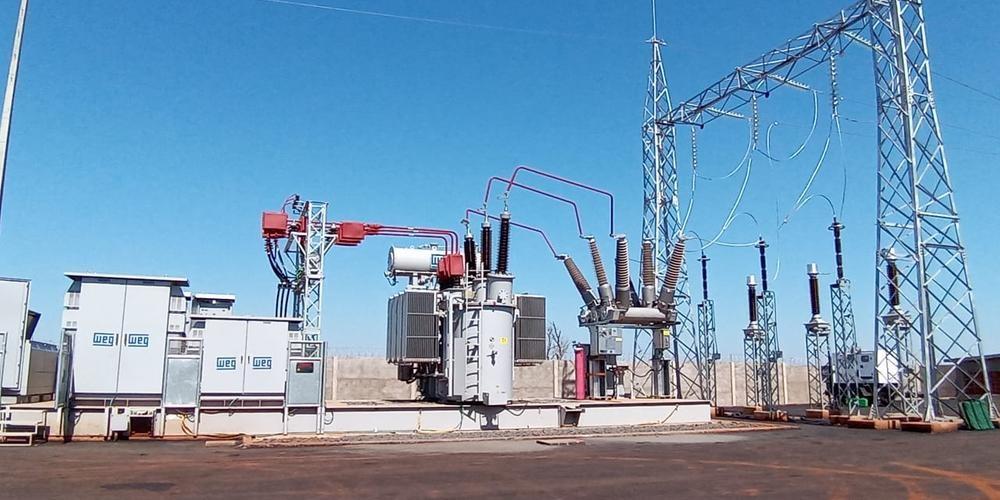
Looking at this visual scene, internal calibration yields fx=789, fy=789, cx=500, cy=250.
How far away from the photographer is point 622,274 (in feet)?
84.7

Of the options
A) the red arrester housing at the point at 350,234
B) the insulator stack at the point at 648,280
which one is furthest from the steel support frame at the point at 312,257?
the insulator stack at the point at 648,280

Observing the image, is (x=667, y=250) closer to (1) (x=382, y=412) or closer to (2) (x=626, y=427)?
(2) (x=626, y=427)

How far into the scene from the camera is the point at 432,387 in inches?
914

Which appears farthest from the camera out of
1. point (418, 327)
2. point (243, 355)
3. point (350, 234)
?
point (350, 234)

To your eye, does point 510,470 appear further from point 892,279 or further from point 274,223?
point 892,279

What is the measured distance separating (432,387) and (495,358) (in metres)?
3.03

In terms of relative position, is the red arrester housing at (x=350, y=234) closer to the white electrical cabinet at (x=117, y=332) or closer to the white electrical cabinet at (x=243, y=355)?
the white electrical cabinet at (x=243, y=355)

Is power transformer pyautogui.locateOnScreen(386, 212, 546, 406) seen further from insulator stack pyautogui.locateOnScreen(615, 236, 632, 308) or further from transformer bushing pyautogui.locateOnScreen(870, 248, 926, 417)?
transformer bushing pyautogui.locateOnScreen(870, 248, 926, 417)

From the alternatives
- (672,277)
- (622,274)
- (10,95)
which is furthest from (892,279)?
(10,95)

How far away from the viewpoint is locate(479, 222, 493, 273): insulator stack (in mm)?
23031

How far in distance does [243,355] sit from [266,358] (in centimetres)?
54

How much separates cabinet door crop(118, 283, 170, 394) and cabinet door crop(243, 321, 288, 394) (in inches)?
77.0

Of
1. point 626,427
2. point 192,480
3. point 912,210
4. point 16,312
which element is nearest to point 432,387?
point 626,427

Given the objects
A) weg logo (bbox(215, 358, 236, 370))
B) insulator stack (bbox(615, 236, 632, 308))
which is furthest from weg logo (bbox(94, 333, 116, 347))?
insulator stack (bbox(615, 236, 632, 308))
